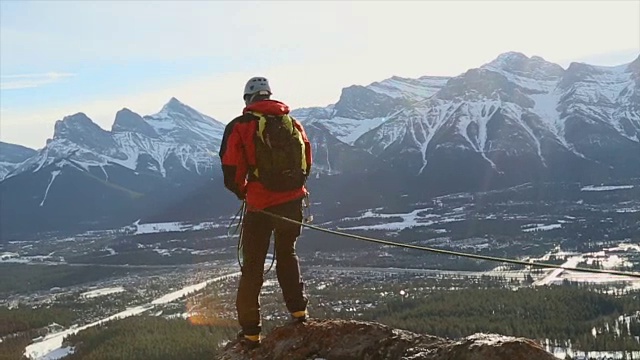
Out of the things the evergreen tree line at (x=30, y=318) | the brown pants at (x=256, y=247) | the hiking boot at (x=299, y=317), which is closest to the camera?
the brown pants at (x=256, y=247)

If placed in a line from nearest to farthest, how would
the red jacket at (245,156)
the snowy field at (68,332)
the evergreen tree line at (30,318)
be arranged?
the red jacket at (245,156)
the snowy field at (68,332)
the evergreen tree line at (30,318)

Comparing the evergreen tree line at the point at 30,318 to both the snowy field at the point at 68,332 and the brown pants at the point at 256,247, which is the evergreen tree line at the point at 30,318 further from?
the brown pants at the point at 256,247

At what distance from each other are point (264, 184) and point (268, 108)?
2.76 ft

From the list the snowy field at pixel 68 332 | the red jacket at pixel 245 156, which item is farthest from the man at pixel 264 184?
the snowy field at pixel 68 332

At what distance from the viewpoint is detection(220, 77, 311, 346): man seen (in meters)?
7.39

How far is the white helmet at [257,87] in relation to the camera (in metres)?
7.82

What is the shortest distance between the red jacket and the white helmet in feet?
0.89

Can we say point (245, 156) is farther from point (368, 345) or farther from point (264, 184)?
point (368, 345)

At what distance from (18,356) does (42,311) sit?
24.0 m

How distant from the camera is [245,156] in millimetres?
7402

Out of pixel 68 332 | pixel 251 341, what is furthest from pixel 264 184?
pixel 68 332

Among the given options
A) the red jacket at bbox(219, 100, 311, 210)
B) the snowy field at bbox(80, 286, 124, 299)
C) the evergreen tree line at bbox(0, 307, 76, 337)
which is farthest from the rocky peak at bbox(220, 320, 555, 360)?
the snowy field at bbox(80, 286, 124, 299)

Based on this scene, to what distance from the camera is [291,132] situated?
7.61 m

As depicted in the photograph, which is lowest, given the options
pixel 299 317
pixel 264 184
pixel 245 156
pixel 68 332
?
pixel 68 332
